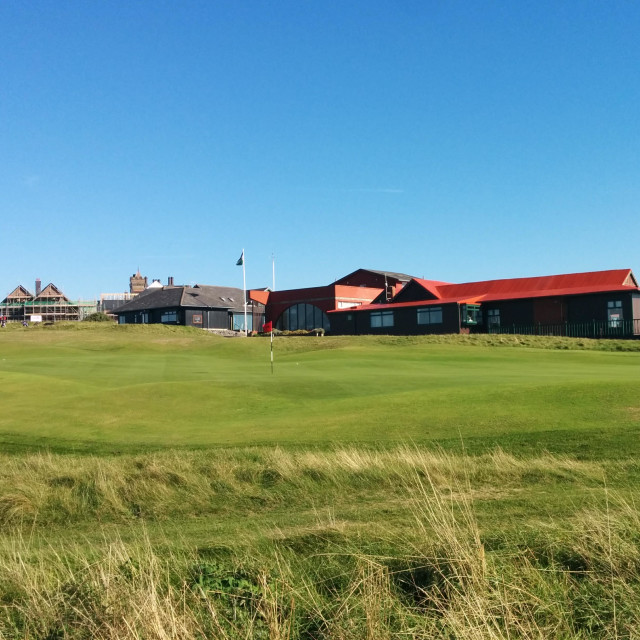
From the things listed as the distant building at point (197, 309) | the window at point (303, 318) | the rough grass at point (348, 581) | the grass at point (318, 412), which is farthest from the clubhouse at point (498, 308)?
the rough grass at point (348, 581)

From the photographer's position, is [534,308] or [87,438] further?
[534,308]

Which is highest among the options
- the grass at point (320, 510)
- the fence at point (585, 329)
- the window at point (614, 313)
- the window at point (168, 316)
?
the window at point (168, 316)

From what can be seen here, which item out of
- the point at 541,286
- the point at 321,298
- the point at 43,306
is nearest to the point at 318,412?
the point at 541,286

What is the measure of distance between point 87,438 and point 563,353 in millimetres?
31680

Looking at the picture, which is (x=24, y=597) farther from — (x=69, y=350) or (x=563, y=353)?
(x=69, y=350)

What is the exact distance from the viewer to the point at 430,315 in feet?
204

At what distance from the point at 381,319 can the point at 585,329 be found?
1896cm

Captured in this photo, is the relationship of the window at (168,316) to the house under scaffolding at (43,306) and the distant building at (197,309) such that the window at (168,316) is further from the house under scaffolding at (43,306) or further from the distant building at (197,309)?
the house under scaffolding at (43,306)

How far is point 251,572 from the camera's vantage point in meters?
6.40

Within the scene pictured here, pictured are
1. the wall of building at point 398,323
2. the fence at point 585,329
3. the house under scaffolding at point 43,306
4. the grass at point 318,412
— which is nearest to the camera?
the grass at point 318,412

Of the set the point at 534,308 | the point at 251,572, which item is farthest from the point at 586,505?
the point at 534,308

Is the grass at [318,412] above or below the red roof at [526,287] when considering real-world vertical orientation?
below

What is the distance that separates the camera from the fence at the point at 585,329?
5222 cm

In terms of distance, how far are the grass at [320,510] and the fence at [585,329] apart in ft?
112
